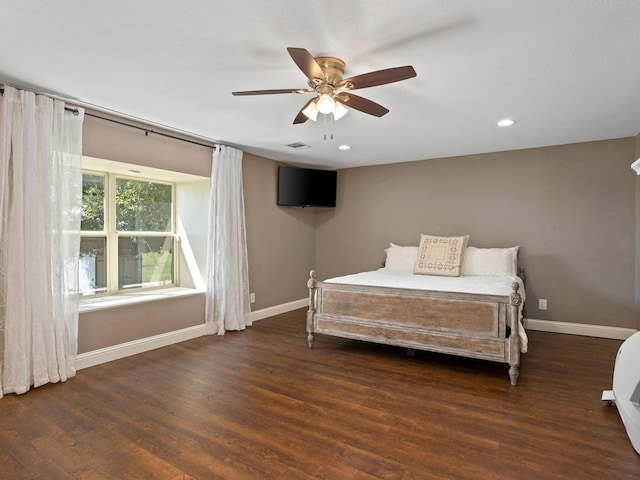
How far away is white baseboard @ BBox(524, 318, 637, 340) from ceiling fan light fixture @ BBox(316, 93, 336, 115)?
3.66 metres

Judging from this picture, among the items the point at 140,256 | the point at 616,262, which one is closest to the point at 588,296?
the point at 616,262

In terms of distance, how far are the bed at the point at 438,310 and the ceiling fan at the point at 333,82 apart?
1.63 m

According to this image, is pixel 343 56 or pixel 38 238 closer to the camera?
pixel 343 56

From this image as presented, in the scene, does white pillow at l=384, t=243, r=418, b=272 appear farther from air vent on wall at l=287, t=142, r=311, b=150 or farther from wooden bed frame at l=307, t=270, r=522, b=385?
air vent on wall at l=287, t=142, r=311, b=150

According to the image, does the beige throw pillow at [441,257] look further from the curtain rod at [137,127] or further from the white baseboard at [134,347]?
the curtain rod at [137,127]

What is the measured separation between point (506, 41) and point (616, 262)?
324 centimetres

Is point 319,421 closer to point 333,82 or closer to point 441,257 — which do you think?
point 333,82

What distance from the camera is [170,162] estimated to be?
3.74 metres

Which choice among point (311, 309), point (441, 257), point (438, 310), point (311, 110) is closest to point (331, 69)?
point (311, 110)

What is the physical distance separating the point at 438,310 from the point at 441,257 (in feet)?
4.16

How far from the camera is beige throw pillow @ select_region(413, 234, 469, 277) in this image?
160 inches

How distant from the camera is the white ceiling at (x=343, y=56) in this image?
172cm

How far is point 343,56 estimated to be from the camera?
2131 millimetres

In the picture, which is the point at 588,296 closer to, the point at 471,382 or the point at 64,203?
the point at 471,382
